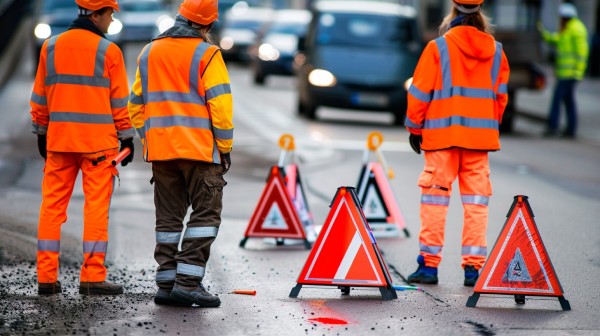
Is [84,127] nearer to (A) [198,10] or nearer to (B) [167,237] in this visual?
(B) [167,237]

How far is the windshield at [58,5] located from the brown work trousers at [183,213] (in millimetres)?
22738

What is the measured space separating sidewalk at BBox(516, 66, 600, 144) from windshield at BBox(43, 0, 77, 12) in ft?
34.2

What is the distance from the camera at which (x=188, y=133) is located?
7160mm

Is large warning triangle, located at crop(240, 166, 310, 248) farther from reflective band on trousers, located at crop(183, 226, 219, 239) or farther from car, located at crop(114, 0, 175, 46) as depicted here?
car, located at crop(114, 0, 175, 46)

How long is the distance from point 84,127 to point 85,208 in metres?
0.47

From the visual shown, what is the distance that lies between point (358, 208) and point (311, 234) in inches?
99.7

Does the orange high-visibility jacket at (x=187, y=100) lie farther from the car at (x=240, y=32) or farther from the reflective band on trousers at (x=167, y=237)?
the car at (x=240, y=32)

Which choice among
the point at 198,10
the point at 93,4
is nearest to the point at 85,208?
the point at 93,4

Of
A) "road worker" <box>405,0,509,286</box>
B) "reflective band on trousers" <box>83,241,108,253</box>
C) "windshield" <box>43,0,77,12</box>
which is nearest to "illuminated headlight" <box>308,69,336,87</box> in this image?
"windshield" <box>43,0,77,12</box>

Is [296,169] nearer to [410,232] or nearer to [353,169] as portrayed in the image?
[410,232]

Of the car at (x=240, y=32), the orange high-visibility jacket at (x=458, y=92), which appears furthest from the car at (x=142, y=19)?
the orange high-visibility jacket at (x=458, y=92)

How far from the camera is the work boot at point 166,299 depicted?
23.6 ft

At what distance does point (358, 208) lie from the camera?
7.56m

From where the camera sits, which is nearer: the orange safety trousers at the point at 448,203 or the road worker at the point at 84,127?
the road worker at the point at 84,127
